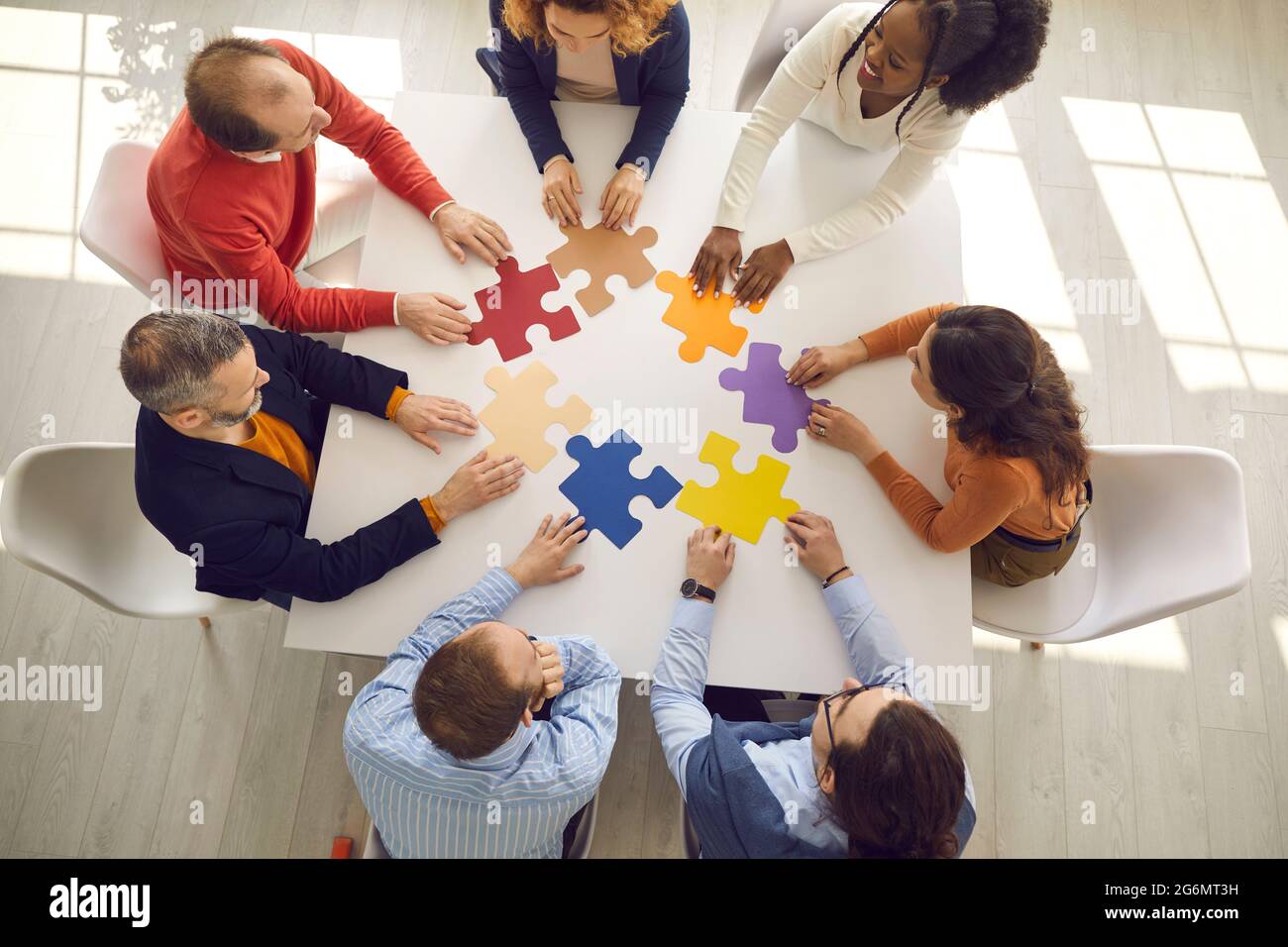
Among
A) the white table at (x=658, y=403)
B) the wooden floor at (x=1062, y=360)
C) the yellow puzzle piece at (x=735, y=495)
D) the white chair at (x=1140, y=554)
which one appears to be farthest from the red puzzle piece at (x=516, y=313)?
the white chair at (x=1140, y=554)

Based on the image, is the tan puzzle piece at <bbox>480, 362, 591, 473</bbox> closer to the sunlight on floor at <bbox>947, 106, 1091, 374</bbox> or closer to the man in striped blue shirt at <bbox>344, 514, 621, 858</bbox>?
the man in striped blue shirt at <bbox>344, 514, 621, 858</bbox>

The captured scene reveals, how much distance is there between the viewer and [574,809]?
1.71 m

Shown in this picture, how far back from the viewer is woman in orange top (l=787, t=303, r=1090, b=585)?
1740 mm

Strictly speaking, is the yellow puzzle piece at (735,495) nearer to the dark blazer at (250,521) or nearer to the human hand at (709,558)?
the human hand at (709,558)

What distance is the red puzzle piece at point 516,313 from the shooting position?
6.50ft

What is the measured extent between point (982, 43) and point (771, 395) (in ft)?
2.90

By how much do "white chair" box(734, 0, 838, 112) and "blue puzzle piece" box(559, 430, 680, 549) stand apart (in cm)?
116

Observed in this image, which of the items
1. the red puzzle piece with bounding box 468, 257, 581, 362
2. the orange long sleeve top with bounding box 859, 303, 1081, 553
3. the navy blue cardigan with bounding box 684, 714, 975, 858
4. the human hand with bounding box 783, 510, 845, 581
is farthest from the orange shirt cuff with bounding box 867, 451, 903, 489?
the red puzzle piece with bounding box 468, 257, 581, 362

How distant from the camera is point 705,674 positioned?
1.76 m

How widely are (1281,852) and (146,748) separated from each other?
3415 millimetres

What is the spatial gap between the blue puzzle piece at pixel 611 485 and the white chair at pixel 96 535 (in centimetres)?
90
